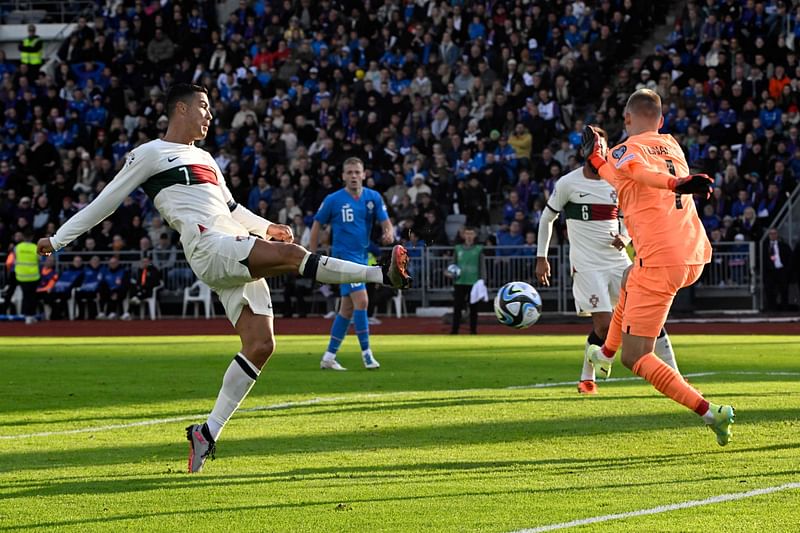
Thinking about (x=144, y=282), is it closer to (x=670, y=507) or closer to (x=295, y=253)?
(x=295, y=253)

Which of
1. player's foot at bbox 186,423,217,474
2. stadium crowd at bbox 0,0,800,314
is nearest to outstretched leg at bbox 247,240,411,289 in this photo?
player's foot at bbox 186,423,217,474

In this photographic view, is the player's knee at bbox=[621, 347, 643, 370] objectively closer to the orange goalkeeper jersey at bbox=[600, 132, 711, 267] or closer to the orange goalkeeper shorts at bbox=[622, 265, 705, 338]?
the orange goalkeeper shorts at bbox=[622, 265, 705, 338]

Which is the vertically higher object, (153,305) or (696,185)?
(696,185)

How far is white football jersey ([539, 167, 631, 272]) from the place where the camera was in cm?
1326

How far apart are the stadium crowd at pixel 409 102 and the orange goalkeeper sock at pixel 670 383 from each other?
67.9 ft

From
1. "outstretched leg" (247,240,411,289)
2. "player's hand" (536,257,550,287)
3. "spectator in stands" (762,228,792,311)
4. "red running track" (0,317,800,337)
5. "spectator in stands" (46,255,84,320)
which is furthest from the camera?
"spectator in stands" (46,255,84,320)

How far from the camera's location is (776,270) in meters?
28.5

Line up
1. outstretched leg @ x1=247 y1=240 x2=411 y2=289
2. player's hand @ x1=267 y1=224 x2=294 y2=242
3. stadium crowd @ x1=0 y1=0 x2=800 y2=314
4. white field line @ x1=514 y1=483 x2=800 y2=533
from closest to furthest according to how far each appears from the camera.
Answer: white field line @ x1=514 y1=483 x2=800 y2=533, outstretched leg @ x1=247 y1=240 x2=411 y2=289, player's hand @ x1=267 y1=224 x2=294 y2=242, stadium crowd @ x1=0 y1=0 x2=800 y2=314

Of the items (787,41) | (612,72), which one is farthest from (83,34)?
(787,41)

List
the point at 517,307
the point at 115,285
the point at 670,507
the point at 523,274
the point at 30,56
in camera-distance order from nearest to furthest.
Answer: the point at 670,507 < the point at 517,307 < the point at 523,274 < the point at 115,285 < the point at 30,56

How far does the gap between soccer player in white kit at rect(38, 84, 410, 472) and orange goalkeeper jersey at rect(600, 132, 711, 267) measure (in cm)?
187

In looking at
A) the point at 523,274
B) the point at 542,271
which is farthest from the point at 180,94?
the point at 523,274

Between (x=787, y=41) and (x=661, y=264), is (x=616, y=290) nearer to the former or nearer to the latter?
(x=661, y=264)

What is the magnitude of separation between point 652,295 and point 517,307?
118 inches
